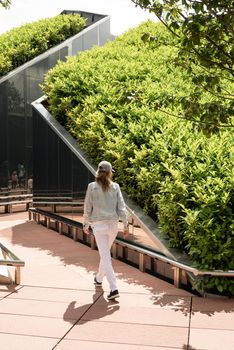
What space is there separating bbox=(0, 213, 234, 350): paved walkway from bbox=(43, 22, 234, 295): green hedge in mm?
738

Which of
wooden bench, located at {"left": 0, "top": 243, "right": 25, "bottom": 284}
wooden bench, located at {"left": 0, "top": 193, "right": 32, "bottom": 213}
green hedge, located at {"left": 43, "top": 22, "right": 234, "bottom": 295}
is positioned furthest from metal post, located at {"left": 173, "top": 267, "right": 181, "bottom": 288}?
wooden bench, located at {"left": 0, "top": 193, "right": 32, "bottom": 213}

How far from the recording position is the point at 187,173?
8.30 metres

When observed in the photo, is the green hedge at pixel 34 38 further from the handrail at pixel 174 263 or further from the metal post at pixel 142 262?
the metal post at pixel 142 262

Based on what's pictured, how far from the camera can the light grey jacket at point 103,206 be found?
7.04m

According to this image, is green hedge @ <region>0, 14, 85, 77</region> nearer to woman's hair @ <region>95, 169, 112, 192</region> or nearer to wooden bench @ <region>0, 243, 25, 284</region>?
wooden bench @ <region>0, 243, 25, 284</region>

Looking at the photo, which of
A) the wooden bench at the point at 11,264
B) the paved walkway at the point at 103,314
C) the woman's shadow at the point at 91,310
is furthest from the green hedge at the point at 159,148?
the wooden bench at the point at 11,264

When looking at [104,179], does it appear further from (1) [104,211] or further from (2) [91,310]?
(2) [91,310]

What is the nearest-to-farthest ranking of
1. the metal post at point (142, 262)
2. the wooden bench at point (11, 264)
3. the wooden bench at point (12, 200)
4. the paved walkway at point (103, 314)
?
the paved walkway at point (103, 314) → the wooden bench at point (11, 264) → the metal post at point (142, 262) → the wooden bench at point (12, 200)

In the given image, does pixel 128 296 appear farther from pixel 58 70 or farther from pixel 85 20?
pixel 85 20

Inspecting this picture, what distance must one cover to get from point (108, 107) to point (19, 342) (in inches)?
292

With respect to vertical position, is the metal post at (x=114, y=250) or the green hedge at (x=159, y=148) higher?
the green hedge at (x=159, y=148)

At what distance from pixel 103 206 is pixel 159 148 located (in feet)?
8.88

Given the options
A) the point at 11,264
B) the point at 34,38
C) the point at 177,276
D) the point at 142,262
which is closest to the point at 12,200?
the point at 34,38

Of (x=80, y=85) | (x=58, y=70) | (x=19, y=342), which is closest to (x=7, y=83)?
(x=58, y=70)
